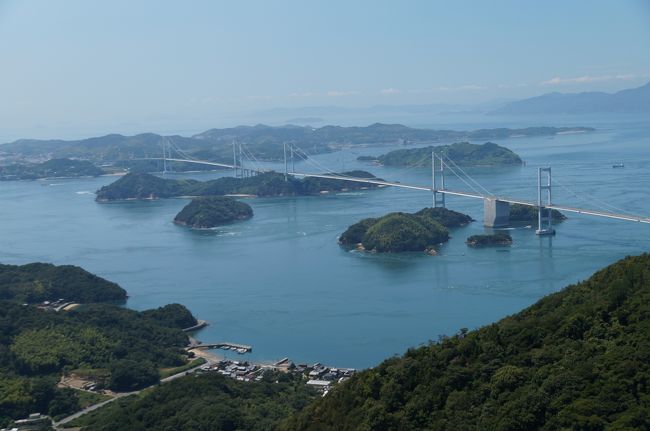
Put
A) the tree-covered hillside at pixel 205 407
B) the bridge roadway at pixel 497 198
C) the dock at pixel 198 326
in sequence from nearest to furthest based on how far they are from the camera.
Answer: the tree-covered hillside at pixel 205 407 → the dock at pixel 198 326 → the bridge roadway at pixel 497 198

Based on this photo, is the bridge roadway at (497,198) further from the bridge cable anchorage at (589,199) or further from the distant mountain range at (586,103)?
the distant mountain range at (586,103)

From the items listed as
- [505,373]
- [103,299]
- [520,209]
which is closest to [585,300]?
[505,373]

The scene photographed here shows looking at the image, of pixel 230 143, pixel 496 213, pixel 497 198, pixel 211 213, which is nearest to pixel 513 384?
pixel 496 213

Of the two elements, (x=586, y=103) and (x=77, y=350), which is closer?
(x=77, y=350)

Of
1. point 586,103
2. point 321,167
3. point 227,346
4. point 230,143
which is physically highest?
point 586,103

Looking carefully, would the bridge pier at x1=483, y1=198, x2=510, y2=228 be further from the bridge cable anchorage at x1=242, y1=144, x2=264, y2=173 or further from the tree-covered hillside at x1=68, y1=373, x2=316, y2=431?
the bridge cable anchorage at x1=242, y1=144, x2=264, y2=173

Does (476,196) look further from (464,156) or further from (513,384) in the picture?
(513,384)

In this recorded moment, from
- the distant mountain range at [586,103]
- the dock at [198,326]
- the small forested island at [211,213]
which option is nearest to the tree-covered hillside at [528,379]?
the dock at [198,326]
